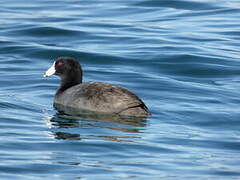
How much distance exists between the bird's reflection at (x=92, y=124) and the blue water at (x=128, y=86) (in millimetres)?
17

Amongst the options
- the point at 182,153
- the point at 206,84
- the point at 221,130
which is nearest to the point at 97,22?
the point at 206,84

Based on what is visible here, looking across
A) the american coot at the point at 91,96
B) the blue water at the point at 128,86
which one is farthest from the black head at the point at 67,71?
the blue water at the point at 128,86

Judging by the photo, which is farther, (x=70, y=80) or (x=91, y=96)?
(x=70, y=80)

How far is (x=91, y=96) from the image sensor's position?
13922mm

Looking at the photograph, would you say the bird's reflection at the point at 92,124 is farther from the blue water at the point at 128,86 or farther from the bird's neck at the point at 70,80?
the bird's neck at the point at 70,80

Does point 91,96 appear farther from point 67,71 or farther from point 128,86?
point 128,86

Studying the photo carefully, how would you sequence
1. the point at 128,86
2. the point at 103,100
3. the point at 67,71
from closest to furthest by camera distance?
1. the point at 103,100
2. the point at 67,71
3. the point at 128,86

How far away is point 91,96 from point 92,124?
3.54ft

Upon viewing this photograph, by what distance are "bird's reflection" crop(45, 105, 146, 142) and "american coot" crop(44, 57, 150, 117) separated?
0.12 meters

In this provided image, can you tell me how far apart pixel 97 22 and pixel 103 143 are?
14.1 metres

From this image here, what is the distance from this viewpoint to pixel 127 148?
36.9 ft

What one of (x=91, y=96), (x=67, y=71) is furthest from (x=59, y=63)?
(x=91, y=96)

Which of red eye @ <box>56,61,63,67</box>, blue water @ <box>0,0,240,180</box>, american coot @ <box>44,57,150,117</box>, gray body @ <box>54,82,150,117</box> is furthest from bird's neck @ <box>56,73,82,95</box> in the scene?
gray body @ <box>54,82,150,117</box>

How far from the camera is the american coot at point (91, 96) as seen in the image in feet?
44.0
